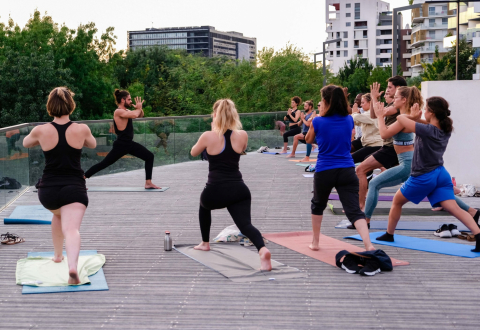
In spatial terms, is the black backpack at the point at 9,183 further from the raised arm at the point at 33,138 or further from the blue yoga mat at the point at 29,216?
the raised arm at the point at 33,138

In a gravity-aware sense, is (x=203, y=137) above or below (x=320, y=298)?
above

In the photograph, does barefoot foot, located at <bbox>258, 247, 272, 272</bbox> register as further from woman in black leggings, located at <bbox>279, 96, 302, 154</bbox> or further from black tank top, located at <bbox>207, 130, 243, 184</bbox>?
woman in black leggings, located at <bbox>279, 96, 302, 154</bbox>

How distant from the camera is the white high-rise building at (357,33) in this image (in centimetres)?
16162

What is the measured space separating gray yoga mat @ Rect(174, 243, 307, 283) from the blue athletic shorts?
1748 mm

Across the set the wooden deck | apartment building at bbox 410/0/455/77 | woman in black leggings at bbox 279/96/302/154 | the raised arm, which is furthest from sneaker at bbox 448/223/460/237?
apartment building at bbox 410/0/455/77

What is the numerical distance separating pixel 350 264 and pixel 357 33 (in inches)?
6359

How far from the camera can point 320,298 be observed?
17.4ft

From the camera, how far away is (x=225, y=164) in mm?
6477

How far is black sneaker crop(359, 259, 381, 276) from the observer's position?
6031 mm

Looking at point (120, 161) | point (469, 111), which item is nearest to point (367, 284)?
point (469, 111)

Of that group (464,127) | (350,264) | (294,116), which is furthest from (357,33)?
(350,264)

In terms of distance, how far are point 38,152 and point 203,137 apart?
8242 mm

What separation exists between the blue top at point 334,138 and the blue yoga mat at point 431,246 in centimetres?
127

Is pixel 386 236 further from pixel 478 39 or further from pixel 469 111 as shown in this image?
pixel 478 39
